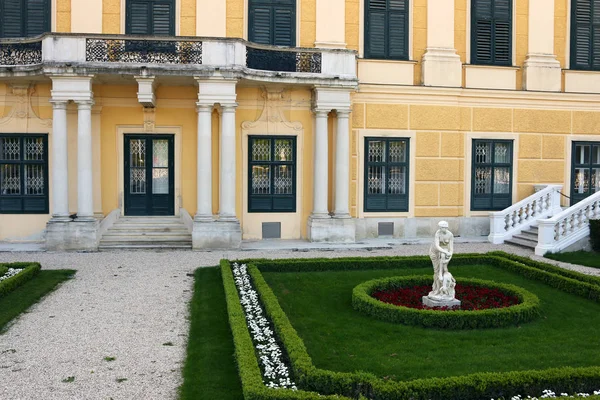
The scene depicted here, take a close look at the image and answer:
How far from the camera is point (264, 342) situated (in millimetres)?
8359

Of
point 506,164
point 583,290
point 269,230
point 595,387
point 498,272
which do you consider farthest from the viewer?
point 506,164

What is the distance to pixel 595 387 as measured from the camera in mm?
6734

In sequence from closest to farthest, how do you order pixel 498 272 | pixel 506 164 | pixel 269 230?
pixel 498 272 < pixel 269 230 < pixel 506 164

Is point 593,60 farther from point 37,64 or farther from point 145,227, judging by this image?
point 37,64

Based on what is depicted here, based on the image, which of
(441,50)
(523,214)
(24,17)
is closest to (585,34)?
(441,50)

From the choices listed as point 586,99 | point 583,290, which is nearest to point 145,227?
point 583,290

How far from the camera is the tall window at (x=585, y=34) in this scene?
22156 millimetres

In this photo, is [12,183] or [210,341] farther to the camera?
[12,183]

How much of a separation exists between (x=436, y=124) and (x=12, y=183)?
48.8ft

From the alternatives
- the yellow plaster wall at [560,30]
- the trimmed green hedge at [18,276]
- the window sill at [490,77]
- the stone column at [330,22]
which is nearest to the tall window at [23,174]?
the trimmed green hedge at [18,276]

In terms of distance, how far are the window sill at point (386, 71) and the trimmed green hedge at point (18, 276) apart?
40.6 feet

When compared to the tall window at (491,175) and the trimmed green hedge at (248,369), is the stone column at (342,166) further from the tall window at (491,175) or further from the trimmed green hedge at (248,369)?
the trimmed green hedge at (248,369)

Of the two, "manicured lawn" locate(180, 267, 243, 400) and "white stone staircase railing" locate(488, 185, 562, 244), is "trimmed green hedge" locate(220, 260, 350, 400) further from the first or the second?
"white stone staircase railing" locate(488, 185, 562, 244)

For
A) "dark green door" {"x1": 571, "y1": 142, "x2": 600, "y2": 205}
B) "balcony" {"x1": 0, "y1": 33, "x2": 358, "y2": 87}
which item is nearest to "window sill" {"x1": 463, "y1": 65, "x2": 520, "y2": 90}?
"dark green door" {"x1": 571, "y1": 142, "x2": 600, "y2": 205}
